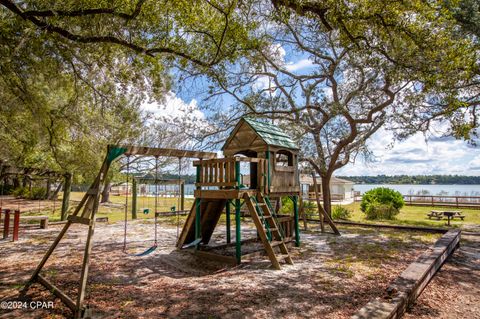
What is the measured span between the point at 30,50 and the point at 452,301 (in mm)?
10335

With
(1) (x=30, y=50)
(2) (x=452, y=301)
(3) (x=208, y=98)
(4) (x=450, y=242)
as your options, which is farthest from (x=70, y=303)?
(3) (x=208, y=98)

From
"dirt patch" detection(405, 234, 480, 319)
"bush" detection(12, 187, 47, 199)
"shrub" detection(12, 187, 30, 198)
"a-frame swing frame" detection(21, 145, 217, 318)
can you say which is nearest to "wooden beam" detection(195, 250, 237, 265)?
"a-frame swing frame" detection(21, 145, 217, 318)

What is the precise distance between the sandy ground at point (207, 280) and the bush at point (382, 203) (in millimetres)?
9039

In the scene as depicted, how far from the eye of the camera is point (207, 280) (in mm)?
5805

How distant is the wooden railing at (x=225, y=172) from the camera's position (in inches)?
286

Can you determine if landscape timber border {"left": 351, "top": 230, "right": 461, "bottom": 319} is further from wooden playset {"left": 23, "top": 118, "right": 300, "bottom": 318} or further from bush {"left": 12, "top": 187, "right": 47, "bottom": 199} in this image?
bush {"left": 12, "top": 187, "right": 47, "bottom": 199}

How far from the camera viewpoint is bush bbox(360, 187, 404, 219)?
712 inches

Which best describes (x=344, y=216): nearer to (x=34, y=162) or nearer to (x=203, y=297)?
(x=203, y=297)

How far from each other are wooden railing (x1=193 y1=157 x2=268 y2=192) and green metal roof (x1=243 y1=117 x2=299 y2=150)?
715 millimetres

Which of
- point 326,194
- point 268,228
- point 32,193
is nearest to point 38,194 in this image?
point 32,193

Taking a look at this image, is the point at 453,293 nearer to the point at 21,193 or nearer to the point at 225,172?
the point at 225,172

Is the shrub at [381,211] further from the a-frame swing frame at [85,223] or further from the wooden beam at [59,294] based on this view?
the wooden beam at [59,294]

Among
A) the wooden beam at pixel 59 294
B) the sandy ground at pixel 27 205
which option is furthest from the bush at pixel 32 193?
the wooden beam at pixel 59 294

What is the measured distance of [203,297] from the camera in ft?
15.8
